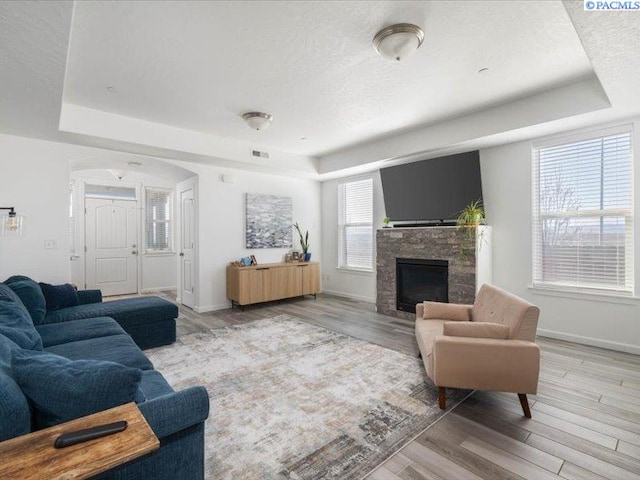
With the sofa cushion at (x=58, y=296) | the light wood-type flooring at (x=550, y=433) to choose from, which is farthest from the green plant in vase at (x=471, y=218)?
the sofa cushion at (x=58, y=296)

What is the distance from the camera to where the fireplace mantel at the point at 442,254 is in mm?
4246

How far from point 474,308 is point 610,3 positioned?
2569 mm

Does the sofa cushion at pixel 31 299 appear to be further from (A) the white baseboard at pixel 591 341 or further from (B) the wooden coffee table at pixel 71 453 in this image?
(A) the white baseboard at pixel 591 341

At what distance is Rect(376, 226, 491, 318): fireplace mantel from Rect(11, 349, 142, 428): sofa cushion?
4.02 meters

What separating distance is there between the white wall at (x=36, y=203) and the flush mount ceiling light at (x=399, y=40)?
13.9ft

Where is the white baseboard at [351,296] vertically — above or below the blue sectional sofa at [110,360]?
below

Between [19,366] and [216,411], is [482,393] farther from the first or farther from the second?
[19,366]

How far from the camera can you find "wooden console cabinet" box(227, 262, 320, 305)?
17.8 ft

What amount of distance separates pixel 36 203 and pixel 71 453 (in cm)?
430

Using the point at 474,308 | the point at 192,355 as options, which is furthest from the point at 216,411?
the point at 474,308

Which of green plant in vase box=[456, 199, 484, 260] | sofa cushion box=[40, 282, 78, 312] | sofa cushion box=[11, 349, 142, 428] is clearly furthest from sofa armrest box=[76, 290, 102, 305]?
green plant in vase box=[456, 199, 484, 260]

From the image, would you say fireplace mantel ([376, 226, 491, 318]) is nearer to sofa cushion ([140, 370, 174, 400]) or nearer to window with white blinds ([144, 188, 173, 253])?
sofa cushion ([140, 370, 174, 400])

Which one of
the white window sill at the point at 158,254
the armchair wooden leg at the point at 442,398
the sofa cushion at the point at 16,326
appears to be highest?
the white window sill at the point at 158,254

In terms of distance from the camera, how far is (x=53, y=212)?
4.13 m
